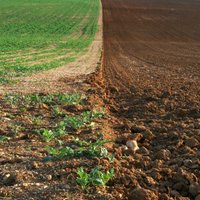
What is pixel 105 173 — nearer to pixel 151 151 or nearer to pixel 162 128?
pixel 151 151

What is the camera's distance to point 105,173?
539 centimetres

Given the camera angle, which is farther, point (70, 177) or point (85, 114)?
point (85, 114)

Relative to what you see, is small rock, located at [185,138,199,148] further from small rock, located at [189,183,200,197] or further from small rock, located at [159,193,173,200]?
small rock, located at [159,193,173,200]

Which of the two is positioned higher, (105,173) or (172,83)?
(105,173)

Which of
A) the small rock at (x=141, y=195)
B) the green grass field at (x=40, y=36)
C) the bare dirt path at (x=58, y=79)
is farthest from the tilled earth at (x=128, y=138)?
the green grass field at (x=40, y=36)

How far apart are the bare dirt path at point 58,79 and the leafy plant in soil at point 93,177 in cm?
671

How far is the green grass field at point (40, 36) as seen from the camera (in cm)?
1873

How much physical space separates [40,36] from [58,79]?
20.8m

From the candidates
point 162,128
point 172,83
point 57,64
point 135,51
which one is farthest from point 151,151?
point 135,51

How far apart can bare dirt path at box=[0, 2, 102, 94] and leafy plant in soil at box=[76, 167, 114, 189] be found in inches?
264

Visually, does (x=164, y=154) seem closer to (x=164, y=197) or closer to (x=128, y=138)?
(x=128, y=138)

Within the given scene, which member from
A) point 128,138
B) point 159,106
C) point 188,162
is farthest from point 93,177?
point 159,106

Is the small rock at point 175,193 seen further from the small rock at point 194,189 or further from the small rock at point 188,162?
the small rock at point 188,162

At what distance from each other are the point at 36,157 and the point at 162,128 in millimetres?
2888
